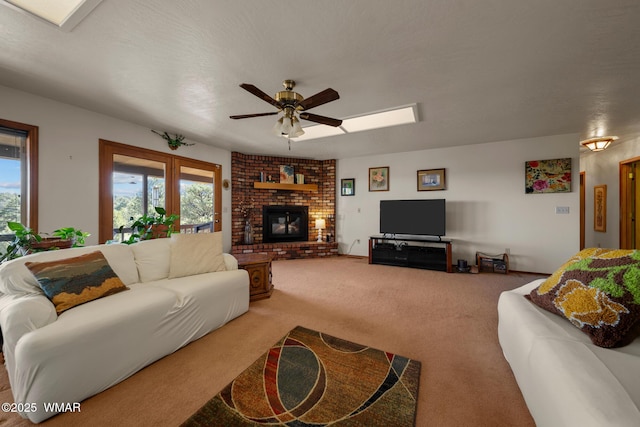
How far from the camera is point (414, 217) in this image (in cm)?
462

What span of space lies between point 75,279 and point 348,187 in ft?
15.6

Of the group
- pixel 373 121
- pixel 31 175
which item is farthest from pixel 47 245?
pixel 373 121

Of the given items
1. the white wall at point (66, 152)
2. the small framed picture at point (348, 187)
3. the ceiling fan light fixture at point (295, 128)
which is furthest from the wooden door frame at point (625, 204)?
the white wall at point (66, 152)

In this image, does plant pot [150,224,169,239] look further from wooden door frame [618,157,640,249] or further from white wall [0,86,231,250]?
wooden door frame [618,157,640,249]

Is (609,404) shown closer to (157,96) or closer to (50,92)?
(157,96)

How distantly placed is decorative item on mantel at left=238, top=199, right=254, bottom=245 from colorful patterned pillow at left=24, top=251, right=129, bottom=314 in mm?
3348

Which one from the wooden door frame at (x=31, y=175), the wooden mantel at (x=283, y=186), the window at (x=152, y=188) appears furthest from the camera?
the wooden mantel at (x=283, y=186)

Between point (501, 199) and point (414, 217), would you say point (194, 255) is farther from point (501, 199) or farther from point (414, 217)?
point (501, 199)

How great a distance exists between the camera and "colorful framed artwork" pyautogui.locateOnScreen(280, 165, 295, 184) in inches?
217

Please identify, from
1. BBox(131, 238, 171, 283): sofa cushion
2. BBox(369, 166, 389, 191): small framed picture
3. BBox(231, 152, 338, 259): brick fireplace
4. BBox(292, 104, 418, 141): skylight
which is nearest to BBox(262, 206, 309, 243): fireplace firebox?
BBox(231, 152, 338, 259): brick fireplace

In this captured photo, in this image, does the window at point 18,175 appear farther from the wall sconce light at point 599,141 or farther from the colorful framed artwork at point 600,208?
the colorful framed artwork at point 600,208

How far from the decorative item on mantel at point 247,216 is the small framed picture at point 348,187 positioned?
2.20 meters

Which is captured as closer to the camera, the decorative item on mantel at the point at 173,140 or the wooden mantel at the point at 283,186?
the decorative item on mantel at the point at 173,140

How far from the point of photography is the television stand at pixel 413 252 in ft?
13.9
